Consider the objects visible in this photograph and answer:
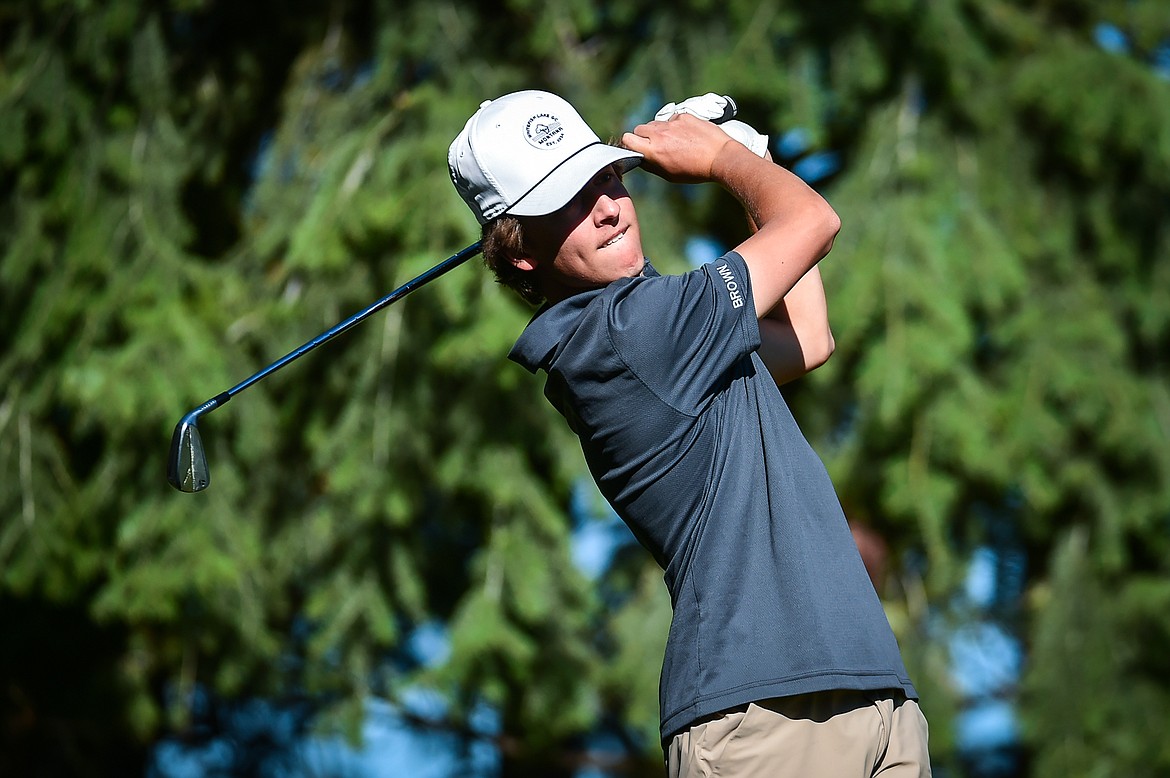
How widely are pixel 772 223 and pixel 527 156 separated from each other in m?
0.37

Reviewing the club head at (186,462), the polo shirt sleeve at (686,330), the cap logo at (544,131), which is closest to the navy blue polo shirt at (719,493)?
the polo shirt sleeve at (686,330)

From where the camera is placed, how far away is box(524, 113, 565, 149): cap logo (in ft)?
6.35

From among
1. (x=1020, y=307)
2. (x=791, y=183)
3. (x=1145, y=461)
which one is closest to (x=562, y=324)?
(x=791, y=183)

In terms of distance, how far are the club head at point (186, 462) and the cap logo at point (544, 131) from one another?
3.16 feet

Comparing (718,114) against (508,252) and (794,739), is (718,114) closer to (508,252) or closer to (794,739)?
(508,252)

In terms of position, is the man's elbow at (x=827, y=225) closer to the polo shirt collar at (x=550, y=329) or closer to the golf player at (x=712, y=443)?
the golf player at (x=712, y=443)

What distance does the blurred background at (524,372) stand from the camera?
4258mm

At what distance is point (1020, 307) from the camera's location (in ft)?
14.6

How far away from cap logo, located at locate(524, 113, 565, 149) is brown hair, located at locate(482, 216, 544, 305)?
0.12 metres

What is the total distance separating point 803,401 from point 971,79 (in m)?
1.25

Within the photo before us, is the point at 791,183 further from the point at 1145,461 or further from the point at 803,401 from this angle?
the point at 1145,461

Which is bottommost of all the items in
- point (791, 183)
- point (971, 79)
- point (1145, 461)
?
point (1145, 461)

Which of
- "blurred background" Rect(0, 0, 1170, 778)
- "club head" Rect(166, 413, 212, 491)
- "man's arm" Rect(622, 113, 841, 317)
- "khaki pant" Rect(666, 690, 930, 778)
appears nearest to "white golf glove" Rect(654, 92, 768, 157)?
"man's arm" Rect(622, 113, 841, 317)

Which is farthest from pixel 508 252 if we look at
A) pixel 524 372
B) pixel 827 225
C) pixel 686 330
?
pixel 524 372
